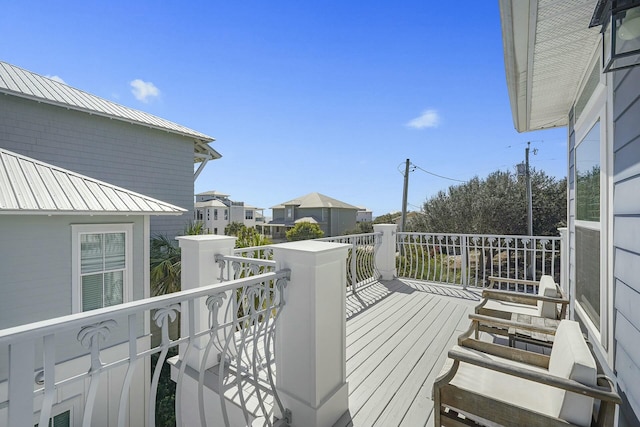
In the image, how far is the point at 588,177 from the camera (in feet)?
7.83

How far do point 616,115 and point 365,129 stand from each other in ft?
47.3

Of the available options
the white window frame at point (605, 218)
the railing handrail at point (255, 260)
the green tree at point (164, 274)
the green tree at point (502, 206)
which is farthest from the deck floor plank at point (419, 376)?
the green tree at point (502, 206)

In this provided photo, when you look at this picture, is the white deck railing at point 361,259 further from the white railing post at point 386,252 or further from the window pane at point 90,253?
the window pane at point 90,253

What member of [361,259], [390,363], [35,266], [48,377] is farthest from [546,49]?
[35,266]

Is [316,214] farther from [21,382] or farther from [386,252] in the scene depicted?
[21,382]

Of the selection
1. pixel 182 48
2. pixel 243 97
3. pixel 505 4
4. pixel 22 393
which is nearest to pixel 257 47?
pixel 182 48

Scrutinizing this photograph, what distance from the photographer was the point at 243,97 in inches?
466

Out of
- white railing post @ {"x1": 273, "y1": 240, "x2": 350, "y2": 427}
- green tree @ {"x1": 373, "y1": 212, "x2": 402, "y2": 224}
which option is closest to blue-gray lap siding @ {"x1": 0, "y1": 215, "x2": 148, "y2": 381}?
white railing post @ {"x1": 273, "y1": 240, "x2": 350, "y2": 427}

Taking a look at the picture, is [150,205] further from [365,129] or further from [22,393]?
[365,129]

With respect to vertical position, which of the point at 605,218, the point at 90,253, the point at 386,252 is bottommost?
the point at 386,252

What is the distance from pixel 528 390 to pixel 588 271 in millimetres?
1264

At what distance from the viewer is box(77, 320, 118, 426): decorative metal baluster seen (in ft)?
3.25

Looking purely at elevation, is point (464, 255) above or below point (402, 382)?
above

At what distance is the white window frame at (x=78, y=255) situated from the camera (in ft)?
16.4
